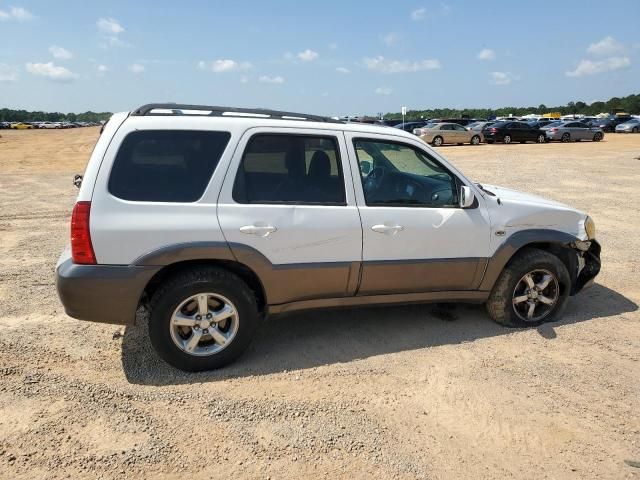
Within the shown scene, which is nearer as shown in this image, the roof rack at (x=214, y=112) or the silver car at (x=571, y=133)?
the roof rack at (x=214, y=112)

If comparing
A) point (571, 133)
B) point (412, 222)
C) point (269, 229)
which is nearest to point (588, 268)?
point (412, 222)

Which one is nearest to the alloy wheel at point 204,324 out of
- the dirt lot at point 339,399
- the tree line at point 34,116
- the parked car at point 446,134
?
the dirt lot at point 339,399

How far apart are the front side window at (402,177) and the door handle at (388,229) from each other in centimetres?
19

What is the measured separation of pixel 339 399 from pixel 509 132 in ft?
108

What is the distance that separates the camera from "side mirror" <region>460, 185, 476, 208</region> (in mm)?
4039

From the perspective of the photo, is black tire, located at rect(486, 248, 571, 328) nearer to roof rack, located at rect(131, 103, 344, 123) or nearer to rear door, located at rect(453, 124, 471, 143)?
roof rack, located at rect(131, 103, 344, 123)

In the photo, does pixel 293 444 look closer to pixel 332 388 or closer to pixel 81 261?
pixel 332 388

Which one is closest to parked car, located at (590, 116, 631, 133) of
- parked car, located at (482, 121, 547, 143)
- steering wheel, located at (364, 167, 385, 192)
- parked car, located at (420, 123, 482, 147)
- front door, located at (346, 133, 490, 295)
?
parked car, located at (482, 121, 547, 143)

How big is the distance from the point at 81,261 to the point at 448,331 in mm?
3022

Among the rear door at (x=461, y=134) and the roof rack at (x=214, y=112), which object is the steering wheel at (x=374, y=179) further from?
the rear door at (x=461, y=134)

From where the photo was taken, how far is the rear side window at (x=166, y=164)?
339 cm

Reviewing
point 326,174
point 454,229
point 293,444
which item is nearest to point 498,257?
point 454,229

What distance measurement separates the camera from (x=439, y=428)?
10.3 ft

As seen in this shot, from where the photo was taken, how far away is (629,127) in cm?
4509
